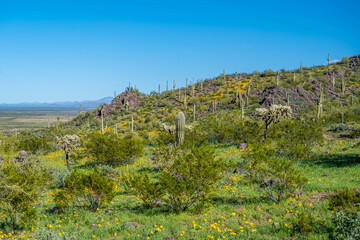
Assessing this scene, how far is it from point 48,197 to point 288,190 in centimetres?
909

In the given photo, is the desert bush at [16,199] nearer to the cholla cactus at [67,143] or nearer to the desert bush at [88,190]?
the desert bush at [88,190]

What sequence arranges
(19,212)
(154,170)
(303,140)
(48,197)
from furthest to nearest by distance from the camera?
(303,140) → (154,170) → (48,197) → (19,212)

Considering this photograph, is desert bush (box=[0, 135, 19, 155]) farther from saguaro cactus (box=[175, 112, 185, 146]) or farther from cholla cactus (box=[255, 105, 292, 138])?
cholla cactus (box=[255, 105, 292, 138])

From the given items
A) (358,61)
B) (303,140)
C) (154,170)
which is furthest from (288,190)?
(358,61)

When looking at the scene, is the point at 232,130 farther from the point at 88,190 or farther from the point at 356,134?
the point at 88,190

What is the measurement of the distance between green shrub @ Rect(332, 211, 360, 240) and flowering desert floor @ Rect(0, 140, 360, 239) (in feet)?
1.69

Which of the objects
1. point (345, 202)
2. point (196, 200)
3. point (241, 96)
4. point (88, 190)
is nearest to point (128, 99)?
point (241, 96)

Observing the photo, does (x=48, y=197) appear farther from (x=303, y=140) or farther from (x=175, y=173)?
(x=303, y=140)

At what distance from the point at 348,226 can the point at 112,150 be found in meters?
12.9

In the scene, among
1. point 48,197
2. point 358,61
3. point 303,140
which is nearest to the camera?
point 48,197

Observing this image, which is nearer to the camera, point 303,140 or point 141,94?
point 303,140

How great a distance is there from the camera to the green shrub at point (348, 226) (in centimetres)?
465

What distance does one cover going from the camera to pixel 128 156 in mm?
16047

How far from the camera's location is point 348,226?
15.9 feet
